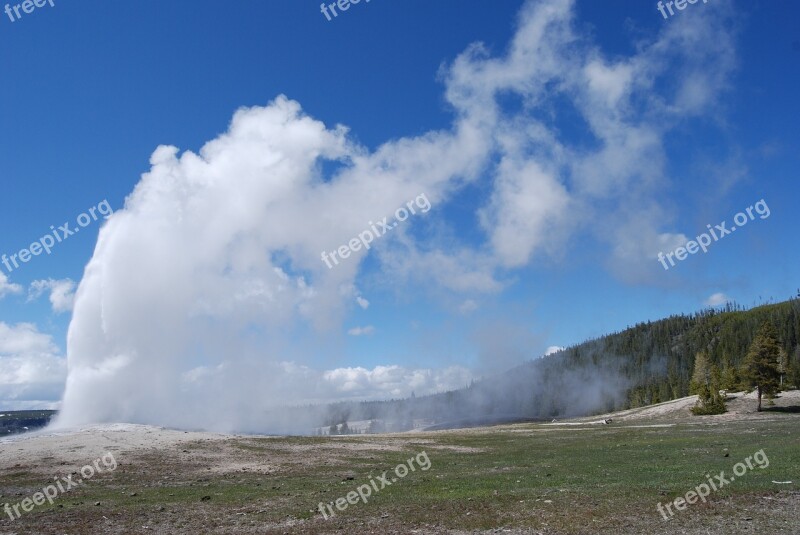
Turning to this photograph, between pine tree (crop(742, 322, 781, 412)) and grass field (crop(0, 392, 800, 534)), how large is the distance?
40.9m

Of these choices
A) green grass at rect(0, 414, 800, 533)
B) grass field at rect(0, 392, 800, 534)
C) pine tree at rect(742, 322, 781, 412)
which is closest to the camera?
grass field at rect(0, 392, 800, 534)

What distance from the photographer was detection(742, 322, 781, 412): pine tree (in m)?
77.1

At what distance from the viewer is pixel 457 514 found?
1958 centimetres

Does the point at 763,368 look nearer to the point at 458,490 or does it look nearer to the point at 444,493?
the point at 458,490

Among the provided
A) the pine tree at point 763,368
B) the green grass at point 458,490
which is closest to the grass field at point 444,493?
the green grass at point 458,490

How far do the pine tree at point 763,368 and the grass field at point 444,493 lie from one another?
Result: 4089 cm

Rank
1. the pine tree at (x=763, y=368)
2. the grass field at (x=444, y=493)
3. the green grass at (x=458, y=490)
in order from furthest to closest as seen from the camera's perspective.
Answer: the pine tree at (x=763, y=368), the green grass at (x=458, y=490), the grass field at (x=444, y=493)

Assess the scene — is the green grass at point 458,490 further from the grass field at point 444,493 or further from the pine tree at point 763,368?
the pine tree at point 763,368

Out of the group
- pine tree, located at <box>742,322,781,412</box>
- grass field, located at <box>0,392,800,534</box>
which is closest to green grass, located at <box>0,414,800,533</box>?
grass field, located at <box>0,392,800,534</box>

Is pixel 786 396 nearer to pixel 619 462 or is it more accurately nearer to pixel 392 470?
pixel 619 462

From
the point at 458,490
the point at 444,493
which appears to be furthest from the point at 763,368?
the point at 444,493

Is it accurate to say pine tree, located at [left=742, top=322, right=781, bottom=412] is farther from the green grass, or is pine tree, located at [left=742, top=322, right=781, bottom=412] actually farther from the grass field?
the green grass

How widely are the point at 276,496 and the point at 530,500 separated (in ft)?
40.7

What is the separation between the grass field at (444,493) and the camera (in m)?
18.0
